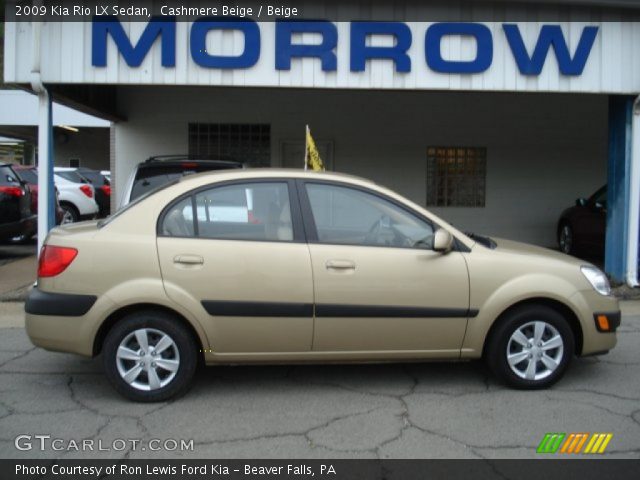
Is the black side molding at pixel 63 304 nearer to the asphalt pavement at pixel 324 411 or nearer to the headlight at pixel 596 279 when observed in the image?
the asphalt pavement at pixel 324 411

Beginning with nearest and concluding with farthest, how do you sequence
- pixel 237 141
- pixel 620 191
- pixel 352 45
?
pixel 352 45 < pixel 620 191 < pixel 237 141

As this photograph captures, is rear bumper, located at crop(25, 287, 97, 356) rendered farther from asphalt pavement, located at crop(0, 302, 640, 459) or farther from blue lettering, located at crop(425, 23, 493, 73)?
blue lettering, located at crop(425, 23, 493, 73)

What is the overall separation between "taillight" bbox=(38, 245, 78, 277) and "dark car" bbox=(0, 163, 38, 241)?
6.77 m

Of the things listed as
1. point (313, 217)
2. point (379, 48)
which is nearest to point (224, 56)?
point (379, 48)

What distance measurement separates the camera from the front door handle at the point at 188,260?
4.43 metres

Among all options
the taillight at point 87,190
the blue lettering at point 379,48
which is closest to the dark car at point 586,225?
the blue lettering at point 379,48

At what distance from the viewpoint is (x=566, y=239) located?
11.7 meters

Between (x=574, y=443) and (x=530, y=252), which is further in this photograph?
(x=530, y=252)

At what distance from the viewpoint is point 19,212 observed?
10.9 meters

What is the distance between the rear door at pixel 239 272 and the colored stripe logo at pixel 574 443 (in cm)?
165

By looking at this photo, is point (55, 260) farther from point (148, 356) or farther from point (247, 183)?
point (247, 183)

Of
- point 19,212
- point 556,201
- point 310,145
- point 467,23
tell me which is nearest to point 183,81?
point 310,145

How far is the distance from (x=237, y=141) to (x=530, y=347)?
28.5 ft
